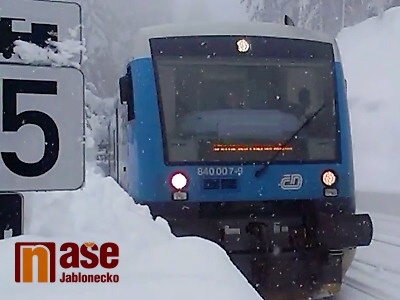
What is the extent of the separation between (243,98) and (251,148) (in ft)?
1.50

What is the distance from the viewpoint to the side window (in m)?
6.82

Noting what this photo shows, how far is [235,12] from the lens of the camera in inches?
2068

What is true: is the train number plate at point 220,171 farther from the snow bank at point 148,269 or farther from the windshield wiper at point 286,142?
the snow bank at point 148,269

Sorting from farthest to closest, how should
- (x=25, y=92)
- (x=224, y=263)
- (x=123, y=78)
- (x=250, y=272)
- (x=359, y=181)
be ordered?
(x=359, y=181)
(x=123, y=78)
(x=250, y=272)
(x=224, y=263)
(x=25, y=92)

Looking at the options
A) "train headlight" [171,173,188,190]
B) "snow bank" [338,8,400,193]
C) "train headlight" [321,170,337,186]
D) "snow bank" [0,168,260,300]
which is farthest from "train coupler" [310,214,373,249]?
"snow bank" [338,8,400,193]

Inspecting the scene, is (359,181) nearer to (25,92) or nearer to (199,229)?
(199,229)

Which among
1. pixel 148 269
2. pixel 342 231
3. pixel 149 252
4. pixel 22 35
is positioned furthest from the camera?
pixel 342 231

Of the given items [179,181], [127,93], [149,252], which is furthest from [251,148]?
[149,252]

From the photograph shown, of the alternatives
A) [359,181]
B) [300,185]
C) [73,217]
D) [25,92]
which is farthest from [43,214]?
[359,181]

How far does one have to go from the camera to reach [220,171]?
6578 millimetres

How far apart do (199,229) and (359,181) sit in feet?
46.6

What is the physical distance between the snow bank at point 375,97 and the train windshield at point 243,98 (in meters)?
11.1

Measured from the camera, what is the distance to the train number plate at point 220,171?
6.55 m

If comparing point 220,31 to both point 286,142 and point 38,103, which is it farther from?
point 38,103
